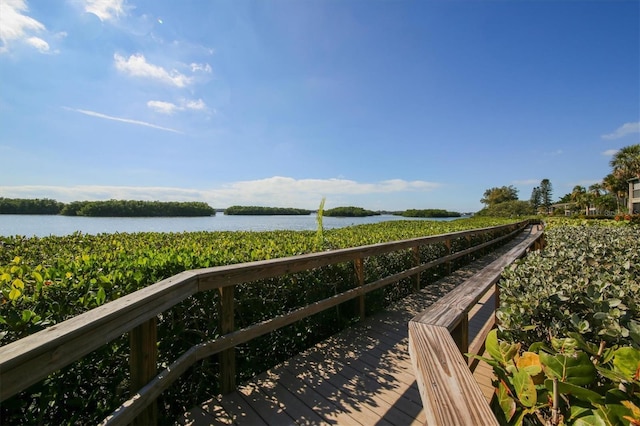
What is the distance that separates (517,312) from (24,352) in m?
1.90

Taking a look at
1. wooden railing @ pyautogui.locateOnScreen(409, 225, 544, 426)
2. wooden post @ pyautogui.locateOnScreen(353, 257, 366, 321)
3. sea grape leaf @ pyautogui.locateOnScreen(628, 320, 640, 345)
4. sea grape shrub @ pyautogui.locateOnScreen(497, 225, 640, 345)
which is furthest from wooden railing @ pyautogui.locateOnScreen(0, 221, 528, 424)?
sea grape leaf @ pyautogui.locateOnScreen(628, 320, 640, 345)

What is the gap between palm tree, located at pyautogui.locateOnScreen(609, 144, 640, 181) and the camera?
37344 mm

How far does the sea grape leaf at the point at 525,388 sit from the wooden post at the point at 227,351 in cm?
182

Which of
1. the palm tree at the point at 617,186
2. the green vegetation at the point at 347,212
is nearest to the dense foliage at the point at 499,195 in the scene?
the palm tree at the point at 617,186

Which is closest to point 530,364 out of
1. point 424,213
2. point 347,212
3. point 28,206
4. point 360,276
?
point 360,276

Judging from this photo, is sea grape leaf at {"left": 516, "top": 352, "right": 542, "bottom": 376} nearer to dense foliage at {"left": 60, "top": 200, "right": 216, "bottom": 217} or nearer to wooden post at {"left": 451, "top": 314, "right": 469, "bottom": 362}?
wooden post at {"left": 451, "top": 314, "right": 469, "bottom": 362}

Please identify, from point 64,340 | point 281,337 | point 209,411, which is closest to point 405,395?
point 281,337

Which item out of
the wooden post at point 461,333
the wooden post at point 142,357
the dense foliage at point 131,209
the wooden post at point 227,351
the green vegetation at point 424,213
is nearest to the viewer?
the wooden post at point 142,357

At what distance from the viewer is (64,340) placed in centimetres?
93

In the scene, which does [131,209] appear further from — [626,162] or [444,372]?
[626,162]

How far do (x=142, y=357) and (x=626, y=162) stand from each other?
57.0 meters

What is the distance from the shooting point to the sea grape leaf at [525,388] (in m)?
0.84

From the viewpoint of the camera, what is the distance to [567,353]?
0.94m

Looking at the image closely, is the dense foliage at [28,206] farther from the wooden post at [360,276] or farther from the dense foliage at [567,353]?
the dense foliage at [567,353]
